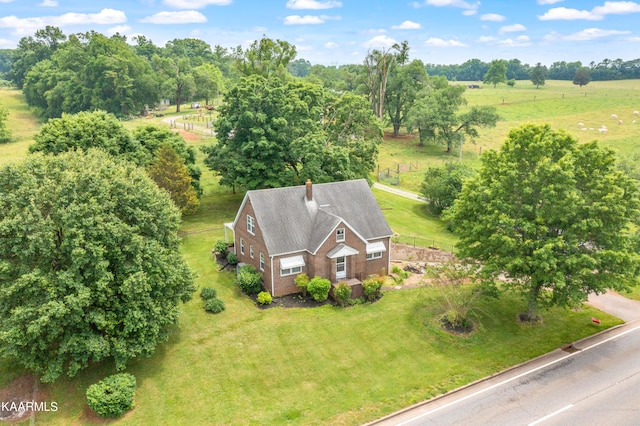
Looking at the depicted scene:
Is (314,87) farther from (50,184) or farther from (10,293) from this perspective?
(10,293)

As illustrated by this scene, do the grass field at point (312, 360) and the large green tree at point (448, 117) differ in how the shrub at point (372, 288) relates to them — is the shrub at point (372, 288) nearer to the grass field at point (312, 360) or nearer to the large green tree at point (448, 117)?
the grass field at point (312, 360)

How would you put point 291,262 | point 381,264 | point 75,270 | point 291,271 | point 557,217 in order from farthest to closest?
1. point 381,264
2. point 291,271
3. point 291,262
4. point 557,217
5. point 75,270

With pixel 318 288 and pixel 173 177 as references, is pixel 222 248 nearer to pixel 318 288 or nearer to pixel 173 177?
pixel 173 177

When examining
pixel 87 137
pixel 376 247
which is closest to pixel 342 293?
pixel 376 247

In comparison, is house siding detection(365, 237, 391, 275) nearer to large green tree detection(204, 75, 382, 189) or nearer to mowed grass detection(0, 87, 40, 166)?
large green tree detection(204, 75, 382, 189)

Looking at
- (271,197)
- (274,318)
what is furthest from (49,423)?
(271,197)

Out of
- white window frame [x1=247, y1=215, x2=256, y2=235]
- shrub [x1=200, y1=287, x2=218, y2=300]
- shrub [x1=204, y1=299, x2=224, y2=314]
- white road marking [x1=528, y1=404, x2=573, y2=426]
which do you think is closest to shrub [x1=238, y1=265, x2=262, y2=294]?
shrub [x1=200, y1=287, x2=218, y2=300]

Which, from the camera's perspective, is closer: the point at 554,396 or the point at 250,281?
the point at 554,396

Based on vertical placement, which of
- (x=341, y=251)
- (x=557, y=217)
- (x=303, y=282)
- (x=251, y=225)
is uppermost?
(x=557, y=217)
